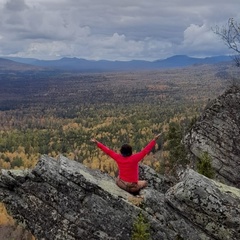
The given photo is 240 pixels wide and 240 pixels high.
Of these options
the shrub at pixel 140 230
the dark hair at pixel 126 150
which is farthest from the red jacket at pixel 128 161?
the shrub at pixel 140 230

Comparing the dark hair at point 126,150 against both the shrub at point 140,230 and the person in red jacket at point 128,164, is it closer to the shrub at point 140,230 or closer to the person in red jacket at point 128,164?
the person in red jacket at point 128,164

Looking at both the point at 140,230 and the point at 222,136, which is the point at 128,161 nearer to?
the point at 140,230

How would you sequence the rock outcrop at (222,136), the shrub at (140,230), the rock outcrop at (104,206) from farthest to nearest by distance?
the rock outcrop at (222,136), the rock outcrop at (104,206), the shrub at (140,230)

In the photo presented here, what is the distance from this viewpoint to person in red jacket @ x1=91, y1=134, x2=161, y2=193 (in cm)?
1988

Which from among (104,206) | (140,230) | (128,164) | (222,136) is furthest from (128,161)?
(222,136)

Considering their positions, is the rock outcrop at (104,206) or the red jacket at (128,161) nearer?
the rock outcrop at (104,206)

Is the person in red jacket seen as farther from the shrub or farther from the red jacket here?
the shrub

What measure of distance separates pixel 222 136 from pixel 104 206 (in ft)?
42.4

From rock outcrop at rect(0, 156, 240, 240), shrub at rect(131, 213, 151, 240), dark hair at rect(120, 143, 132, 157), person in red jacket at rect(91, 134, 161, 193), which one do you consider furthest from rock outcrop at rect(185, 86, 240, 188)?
shrub at rect(131, 213, 151, 240)

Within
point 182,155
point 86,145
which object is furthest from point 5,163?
point 182,155

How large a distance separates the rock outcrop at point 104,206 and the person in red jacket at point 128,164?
431 mm

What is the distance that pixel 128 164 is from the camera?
20094mm

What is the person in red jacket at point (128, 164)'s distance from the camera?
1988 centimetres

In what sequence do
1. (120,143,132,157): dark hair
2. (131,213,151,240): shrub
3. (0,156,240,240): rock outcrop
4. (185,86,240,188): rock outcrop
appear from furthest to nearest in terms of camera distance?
(185,86,240,188): rock outcrop < (120,143,132,157): dark hair < (0,156,240,240): rock outcrop < (131,213,151,240): shrub
